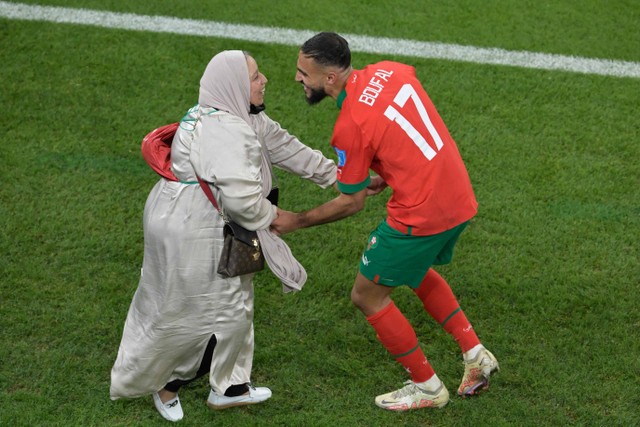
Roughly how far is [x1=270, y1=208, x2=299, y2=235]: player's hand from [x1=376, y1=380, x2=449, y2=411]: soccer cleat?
1079mm

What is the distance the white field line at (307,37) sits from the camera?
26.0 feet

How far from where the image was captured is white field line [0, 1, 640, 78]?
7938mm

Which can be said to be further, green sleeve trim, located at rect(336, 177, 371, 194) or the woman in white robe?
green sleeve trim, located at rect(336, 177, 371, 194)

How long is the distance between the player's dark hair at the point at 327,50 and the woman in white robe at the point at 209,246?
26 cm

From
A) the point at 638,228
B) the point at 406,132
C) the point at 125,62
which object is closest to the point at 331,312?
the point at 406,132

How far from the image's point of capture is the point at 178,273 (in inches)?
173

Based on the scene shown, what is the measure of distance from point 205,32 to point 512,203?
3149mm

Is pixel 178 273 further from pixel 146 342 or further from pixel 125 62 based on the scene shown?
pixel 125 62

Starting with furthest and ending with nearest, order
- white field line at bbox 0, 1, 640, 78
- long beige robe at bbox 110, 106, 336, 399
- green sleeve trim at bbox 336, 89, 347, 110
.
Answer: white field line at bbox 0, 1, 640, 78
green sleeve trim at bbox 336, 89, 347, 110
long beige robe at bbox 110, 106, 336, 399

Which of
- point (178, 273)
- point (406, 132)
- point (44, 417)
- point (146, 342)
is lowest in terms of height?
point (44, 417)

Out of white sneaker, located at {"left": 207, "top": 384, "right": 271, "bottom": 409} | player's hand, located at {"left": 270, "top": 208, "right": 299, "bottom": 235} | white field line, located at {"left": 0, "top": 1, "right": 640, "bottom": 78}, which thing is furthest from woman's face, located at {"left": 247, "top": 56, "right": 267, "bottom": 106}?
white field line, located at {"left": 0, "top": 1, "right": 640, "bottom": 78}

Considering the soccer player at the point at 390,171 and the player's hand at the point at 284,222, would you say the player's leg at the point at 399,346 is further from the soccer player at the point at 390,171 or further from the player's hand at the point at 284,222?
the player's hand at the point at 284,222

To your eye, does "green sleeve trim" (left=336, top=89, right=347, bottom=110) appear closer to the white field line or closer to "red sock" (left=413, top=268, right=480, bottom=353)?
"red sock" (left=413, top=268, right=480, bottom=353)

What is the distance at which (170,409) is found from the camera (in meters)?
4.80
